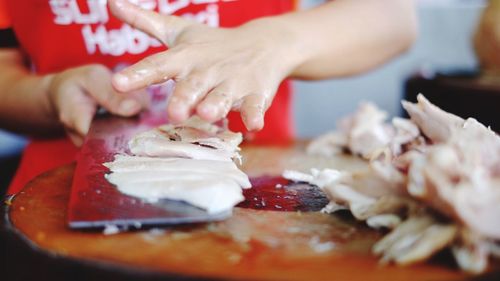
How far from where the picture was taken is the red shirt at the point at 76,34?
1.72 meters

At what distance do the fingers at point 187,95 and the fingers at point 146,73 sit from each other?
46mm

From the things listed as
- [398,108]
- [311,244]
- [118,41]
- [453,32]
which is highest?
[118,41]

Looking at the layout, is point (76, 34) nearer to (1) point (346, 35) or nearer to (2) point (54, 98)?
(2) point (54, 98)

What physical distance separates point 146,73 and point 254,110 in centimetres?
21

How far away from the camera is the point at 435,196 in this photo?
0.93 meters

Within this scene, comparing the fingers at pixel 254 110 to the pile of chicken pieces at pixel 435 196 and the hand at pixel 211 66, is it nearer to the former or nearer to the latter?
the hand at pixel 211 66

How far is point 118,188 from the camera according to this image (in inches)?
42.2

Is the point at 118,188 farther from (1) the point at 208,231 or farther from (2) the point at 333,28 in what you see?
(2) the point at 333,28

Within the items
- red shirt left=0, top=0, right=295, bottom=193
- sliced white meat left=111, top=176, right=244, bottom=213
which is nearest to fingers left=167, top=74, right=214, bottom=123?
sliced white meat left=111, top=176, right=244, bottom=213

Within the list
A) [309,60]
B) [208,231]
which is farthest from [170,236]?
[309,60]

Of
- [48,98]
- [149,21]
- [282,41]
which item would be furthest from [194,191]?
[48,98]

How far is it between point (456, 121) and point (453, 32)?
4.43m

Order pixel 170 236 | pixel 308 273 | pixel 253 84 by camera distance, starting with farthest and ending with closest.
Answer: pixel 253 84 < pixel 170 236 < pixel 308 273

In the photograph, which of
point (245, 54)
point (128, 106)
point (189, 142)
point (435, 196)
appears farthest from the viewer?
point (128, 106)
